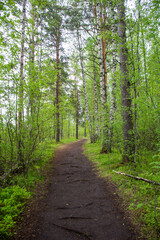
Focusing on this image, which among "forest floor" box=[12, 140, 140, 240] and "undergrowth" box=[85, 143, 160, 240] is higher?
"undergrowth" box=[85, 143, 160, 240]

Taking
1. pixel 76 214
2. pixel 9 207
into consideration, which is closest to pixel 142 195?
pixel 76 214

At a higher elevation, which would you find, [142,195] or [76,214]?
[142,195]

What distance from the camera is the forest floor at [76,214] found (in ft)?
8.71

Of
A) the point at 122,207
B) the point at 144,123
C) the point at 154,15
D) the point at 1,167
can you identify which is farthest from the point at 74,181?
the point at 154,15

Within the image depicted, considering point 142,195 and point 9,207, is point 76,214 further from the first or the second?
point 142,195

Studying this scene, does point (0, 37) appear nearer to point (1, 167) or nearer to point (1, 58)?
point (1, 58)

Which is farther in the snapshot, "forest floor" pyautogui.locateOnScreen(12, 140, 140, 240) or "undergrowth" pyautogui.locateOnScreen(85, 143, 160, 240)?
"forest floor" pyautogui.locateOnScreen(12, 140, 140, 240)

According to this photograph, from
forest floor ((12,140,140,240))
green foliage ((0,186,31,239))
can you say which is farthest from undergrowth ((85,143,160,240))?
green foliage ((0,186,31,239))

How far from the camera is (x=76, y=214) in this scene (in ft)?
10.8

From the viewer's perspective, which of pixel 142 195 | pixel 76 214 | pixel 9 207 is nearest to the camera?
pixel 9 207

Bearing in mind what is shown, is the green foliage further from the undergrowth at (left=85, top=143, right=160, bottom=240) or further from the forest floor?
the undergrowth at (left=85, top=143, right=160, bottom=240)

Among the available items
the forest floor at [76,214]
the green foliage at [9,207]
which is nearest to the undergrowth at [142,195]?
the forest floor at [76,214]

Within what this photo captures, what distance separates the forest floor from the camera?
8.71 ft

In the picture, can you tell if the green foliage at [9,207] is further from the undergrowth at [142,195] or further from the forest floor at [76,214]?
the undergrowth at [142,195]
